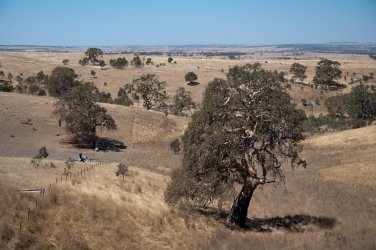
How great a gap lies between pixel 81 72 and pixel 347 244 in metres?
116

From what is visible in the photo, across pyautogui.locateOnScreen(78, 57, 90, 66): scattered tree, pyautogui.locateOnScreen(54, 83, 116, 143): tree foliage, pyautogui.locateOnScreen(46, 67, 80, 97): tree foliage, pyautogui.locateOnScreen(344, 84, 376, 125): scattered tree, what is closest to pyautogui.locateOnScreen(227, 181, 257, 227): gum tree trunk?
pyautogui.locateOnScreen(54, 83, 116, 143): tree foliage

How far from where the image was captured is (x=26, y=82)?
323ft

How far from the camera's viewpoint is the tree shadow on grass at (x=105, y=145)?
173 feet

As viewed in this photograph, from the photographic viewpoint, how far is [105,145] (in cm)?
5519

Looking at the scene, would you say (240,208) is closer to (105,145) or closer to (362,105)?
(105,145)

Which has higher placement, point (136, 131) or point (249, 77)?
point (249, 77)

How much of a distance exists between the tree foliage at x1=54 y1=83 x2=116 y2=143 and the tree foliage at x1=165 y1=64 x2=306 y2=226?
30.0 m

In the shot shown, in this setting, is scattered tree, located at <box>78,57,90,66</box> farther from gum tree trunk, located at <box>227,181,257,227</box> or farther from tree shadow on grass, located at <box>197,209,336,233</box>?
gum tree trunk, located at <box>227,181,257,227</box>

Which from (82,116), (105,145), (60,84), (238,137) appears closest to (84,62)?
(60,84)

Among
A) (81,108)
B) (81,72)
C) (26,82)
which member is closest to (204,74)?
(81,72)

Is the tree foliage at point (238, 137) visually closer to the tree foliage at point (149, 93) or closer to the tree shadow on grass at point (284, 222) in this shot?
the tree shadow on grass at point (284, 222)

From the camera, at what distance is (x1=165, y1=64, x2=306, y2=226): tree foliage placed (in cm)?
2402

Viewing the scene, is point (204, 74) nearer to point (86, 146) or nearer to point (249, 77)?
point (86, 146)

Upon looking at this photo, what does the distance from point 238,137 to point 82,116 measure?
32982 millimetres
